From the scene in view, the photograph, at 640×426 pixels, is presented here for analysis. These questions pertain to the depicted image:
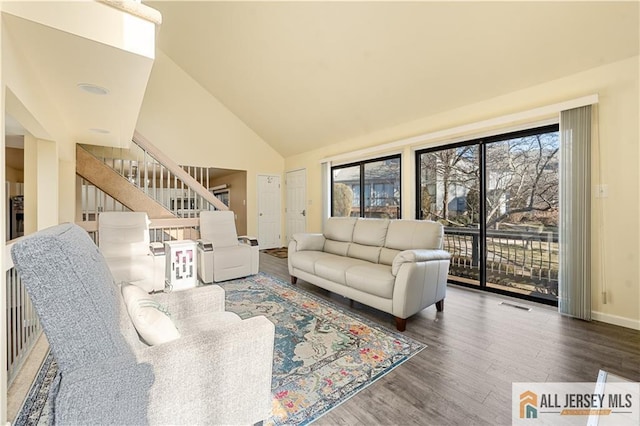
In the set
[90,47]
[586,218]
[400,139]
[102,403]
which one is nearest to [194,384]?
[102,403]

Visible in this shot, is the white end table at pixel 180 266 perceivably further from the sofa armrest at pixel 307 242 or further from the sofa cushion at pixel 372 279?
the sofa cushion at pixel 372 279

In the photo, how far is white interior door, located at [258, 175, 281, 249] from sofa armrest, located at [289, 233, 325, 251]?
317cm

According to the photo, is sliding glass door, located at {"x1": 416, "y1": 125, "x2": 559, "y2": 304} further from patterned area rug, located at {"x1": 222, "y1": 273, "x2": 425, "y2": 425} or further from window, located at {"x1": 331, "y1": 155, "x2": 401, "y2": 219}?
patterned area rug, located at {"x1": 222, "y1": 273, "x2": 425, "y2": 425}

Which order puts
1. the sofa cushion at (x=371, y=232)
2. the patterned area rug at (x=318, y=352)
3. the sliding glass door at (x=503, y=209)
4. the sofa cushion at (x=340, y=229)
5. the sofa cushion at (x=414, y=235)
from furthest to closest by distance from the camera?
the sofa cushion at (x=340, y=229), the sofa cushion at (x=371, y=232), the sliding glass door at (x=503, y=209), the sofa cushion at (x=414, y=235), the patterned area rug at (x=318, y=352)

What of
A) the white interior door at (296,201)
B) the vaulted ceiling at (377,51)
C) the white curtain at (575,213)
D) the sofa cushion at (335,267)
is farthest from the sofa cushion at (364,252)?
the white interior door at (296,201)

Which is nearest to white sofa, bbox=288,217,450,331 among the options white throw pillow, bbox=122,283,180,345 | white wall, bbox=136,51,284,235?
white throw pillow, bbox=122,283,180,345

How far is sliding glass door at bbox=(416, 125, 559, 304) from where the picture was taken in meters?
3.25

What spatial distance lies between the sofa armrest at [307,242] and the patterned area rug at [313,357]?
2.70ft

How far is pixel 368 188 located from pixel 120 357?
4.82 metres

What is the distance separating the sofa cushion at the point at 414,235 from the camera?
9.67ft

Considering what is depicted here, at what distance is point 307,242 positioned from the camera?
3904mm

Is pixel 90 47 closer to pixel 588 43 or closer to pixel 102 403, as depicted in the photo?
pixel 102 403

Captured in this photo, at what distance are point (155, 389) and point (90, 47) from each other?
1.71m

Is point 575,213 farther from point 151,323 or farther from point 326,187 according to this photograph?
point 326,187
